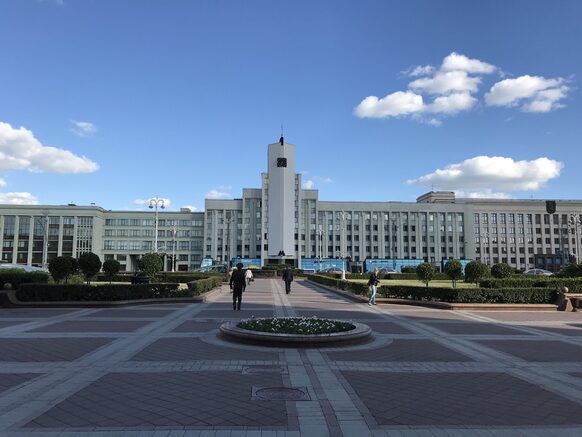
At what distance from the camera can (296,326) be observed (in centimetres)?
1102

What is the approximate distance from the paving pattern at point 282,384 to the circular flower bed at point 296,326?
69cm

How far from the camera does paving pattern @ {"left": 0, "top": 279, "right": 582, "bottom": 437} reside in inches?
211

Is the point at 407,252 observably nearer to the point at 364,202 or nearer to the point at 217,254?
the point at 364,202

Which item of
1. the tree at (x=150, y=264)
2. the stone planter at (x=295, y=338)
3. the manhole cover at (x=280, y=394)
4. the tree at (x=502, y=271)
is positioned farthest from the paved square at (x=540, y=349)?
the tree at (x=150, y=264)

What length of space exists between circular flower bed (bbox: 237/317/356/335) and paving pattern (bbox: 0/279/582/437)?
69 cm

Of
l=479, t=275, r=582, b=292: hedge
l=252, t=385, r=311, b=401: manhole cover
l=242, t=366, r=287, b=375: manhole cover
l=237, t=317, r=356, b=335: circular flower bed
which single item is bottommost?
l=242, t=366, r=287, b=375: manhole cover

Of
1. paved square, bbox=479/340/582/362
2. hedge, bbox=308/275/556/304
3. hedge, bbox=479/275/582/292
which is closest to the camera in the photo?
paved square, bbox=479/340/582/362

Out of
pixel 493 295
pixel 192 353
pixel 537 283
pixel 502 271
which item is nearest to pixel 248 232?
pixel 502 271

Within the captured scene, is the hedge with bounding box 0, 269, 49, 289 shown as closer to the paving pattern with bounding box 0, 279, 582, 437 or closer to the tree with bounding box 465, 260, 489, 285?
the paving pattern with bounding box 0, 279, 582, 437

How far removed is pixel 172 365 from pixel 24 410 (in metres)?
2.78

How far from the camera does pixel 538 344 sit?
11.1 m

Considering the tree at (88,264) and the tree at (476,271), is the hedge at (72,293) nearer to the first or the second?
the tree at (88,264)

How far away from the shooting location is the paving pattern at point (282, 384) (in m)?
5.37

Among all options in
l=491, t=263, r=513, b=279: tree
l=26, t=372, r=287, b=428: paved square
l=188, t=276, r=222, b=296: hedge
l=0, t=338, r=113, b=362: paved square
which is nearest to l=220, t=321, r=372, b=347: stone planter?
l=26, t=372, r=287, b=428: paved square
